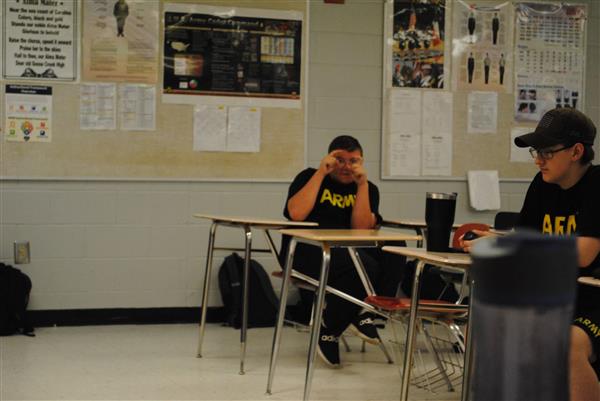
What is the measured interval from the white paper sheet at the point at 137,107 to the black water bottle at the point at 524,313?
4.65 meters

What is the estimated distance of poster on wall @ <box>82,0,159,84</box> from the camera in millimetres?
5113

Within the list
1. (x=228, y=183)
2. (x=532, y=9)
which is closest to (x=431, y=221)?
(x=228, y=183)

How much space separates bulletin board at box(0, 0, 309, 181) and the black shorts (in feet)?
10.8

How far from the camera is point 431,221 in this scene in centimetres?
264

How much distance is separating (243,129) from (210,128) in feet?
0.68

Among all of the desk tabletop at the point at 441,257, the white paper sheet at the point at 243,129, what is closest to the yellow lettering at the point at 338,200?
the white paper sheet at the point at 243,129

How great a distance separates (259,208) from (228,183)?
258 mm

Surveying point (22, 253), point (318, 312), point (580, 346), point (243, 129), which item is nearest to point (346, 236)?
point (318, 312)

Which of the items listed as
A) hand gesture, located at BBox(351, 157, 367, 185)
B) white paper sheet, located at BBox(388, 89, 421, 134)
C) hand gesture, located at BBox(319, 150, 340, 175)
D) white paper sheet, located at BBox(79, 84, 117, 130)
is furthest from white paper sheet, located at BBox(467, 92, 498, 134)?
white paper sheet, located at BBox(79, 84, 117, 130)

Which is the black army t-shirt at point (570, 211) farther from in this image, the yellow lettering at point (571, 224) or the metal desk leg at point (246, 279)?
the metal desk leg at point (246, 279)

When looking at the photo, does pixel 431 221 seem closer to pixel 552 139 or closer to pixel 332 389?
pixel 552 139

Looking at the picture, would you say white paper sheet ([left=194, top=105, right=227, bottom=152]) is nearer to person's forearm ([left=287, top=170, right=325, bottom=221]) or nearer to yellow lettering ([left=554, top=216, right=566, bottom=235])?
person's forearm ([left=287, top=170, right=325, bottom=221])

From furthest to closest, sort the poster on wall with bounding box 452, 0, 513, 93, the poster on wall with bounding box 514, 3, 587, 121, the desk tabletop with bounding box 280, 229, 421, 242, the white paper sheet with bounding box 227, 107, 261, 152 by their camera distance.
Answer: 1. the poster on wall with bounding box 514, 3, 587, 121
2. the poster on wall with bounding box 452, 0, 513, 93
3. the white paper sheet with bounding box 227, 107, 261, 152
4. the desk tabletop with bounding box 280, 229, 421, 242

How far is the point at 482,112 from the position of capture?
227 inches
